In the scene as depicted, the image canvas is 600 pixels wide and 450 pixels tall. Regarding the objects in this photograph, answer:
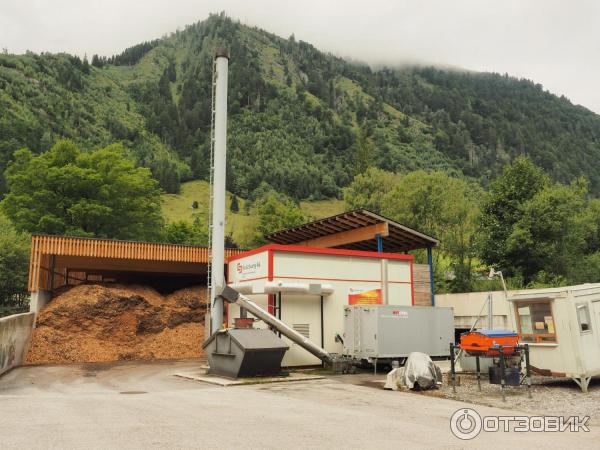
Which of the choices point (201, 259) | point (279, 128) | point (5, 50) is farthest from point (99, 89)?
point (201, 259)

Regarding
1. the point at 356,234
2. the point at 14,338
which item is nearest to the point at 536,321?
the point at 356,234

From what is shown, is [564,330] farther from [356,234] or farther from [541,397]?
[356,234]

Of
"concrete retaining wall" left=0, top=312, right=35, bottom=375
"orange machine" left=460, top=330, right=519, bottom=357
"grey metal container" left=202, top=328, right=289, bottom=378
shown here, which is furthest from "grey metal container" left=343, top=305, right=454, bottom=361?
"concrete retaining wall" left=0, top=312, right=35, bottom=375

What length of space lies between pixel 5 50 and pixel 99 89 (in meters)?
31.7

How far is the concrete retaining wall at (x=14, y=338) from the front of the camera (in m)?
20.4

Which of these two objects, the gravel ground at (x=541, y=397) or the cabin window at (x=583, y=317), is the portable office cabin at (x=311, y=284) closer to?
the gravel ground at (x=541, y=397)

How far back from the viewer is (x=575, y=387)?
1556 centimetres

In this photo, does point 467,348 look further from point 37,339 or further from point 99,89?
point 99,89

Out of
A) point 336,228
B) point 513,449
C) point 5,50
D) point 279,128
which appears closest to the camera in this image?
point 513,449

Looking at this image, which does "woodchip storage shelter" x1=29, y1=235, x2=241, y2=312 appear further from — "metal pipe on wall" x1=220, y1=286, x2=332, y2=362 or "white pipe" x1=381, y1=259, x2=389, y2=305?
"metal pipe on wall" x1=220, y1=286, x2=332, y2=362

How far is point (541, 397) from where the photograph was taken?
45.7 ft

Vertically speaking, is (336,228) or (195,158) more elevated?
(195,158)

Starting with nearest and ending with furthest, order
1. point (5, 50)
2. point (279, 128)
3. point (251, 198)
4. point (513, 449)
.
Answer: point (513, 449), point (251, 198), point (5, 50), point (279, 128)

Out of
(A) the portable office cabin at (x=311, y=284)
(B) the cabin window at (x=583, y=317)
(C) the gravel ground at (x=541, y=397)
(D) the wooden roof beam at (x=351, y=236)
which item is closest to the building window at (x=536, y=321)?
(B) the cabin window at (x=583, y=317)
